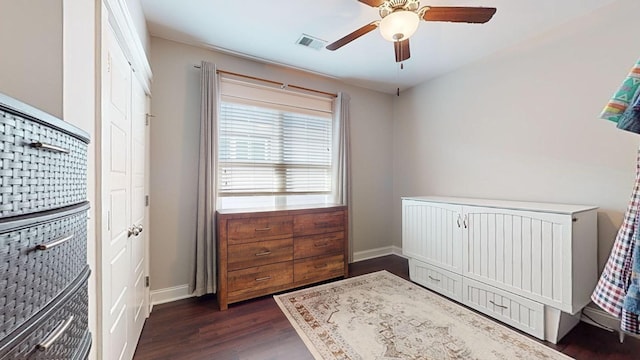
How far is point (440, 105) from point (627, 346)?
275cm

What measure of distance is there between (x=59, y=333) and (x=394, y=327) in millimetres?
2063

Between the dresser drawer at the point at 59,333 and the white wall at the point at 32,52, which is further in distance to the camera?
the white wall at the point at 32,52

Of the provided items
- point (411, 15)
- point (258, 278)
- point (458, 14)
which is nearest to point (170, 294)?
point (258, 278)

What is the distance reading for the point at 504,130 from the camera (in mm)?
2693

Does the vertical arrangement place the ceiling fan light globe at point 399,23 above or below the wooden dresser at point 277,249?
above

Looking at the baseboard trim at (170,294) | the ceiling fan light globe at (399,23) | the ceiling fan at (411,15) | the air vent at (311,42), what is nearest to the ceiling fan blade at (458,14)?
the ceiling fan at (411,15)

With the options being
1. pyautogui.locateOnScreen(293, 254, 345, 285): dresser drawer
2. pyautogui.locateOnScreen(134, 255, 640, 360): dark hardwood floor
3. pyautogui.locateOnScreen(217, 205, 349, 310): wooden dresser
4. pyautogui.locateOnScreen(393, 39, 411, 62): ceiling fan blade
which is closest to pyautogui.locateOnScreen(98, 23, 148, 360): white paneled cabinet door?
pyautogui.locateOnScreen(134, 255, 640, 360): dark hardwood floor

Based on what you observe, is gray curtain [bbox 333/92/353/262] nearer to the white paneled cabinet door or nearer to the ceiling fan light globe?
the ceiling fan light globe

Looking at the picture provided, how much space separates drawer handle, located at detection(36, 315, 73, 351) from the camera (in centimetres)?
52

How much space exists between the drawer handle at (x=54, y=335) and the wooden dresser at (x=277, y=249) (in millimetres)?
1729

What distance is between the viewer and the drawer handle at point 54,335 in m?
0.52

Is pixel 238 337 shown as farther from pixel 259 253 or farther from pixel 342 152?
pixel 342 152

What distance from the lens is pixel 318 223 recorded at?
2.84 metres

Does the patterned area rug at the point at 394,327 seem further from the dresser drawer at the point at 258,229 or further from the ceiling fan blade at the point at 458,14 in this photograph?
the ceiling fan blade at the point at 458,14
